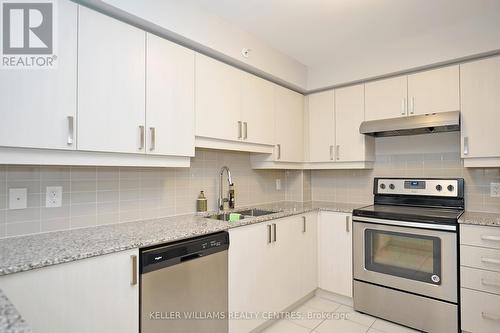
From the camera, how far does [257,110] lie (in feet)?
8.27

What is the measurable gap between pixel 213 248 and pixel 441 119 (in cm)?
199

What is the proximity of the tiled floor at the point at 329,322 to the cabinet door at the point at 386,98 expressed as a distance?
175cm

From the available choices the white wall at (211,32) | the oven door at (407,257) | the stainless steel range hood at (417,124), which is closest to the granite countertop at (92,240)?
the oven door at (407,257)

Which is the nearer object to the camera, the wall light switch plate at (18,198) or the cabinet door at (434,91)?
the wall light switch plate at (18,198)

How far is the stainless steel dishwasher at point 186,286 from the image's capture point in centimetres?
143

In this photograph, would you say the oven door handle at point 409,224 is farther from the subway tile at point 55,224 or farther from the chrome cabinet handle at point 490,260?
the subway tile at point 55,224

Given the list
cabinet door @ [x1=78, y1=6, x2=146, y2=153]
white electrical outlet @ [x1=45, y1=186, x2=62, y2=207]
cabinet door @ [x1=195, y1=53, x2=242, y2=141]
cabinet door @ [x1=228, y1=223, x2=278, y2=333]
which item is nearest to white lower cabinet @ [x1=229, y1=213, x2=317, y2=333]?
cabinet door @ [x1=228, y1=223, x2=278, y2=333]

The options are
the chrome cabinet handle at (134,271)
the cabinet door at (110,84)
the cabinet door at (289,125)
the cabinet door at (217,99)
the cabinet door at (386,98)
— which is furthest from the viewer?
the cabinet door at (289,125)

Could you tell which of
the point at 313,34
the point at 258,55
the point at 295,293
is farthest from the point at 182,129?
the point at 295,293

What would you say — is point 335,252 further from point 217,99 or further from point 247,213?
point 217,99

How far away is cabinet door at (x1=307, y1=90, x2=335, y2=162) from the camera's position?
297 cm

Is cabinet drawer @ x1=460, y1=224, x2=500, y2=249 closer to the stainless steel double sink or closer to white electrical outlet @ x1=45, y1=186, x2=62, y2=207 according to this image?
the stainless steel double sink

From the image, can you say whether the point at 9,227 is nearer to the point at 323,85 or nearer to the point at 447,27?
the point at 323,85

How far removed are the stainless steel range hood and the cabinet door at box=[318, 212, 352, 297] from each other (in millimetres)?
829
